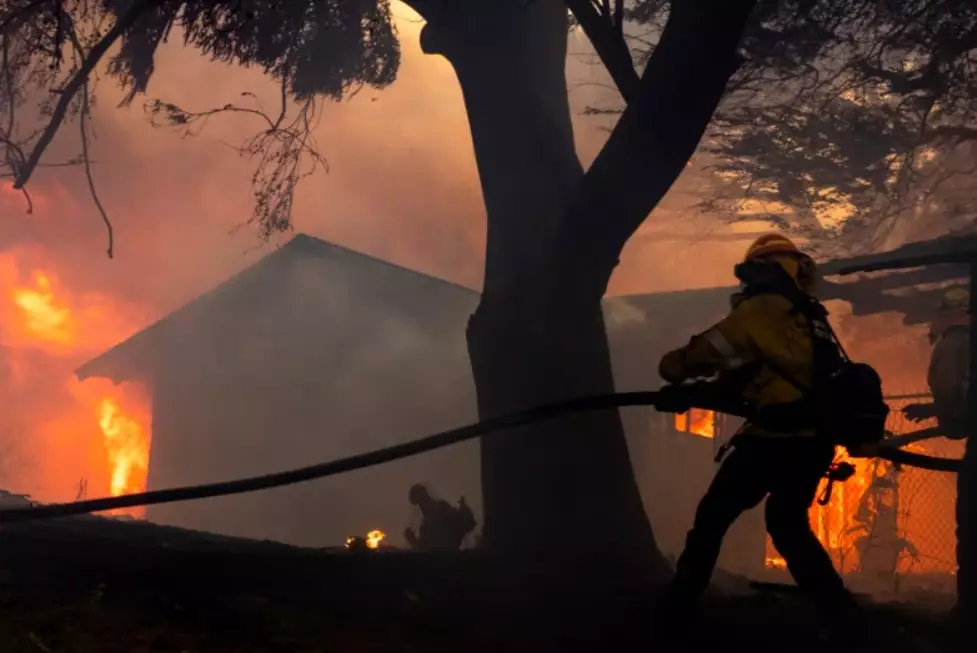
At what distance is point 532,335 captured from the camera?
21.2ft

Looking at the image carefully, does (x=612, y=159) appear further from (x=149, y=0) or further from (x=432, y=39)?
(x=149, y=0)

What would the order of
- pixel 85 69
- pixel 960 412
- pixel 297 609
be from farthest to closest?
→ pixel 960 412, pixel 85 69, pixel 297 609

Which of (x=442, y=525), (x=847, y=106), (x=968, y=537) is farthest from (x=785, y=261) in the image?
(x=847, y=106)

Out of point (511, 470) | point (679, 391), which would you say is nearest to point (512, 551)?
point (511, 470)

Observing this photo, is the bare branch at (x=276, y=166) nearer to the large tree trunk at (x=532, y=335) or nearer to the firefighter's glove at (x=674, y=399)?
the large tree trunk at (x=532, y=335)

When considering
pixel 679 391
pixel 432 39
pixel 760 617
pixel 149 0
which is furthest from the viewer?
pixel 432 39

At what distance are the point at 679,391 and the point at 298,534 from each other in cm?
1608

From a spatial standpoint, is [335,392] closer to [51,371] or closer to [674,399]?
[674,399]

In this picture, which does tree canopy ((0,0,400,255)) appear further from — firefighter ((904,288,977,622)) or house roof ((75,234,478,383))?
house roof ((75,234,478,383))

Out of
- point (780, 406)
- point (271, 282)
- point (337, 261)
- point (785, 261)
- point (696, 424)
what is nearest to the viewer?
point (780, 406)

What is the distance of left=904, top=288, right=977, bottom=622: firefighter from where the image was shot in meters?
4.86

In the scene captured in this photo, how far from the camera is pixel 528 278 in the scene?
22.1 ft

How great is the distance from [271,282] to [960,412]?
56.3 ft

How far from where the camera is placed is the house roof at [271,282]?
20.4 metres
